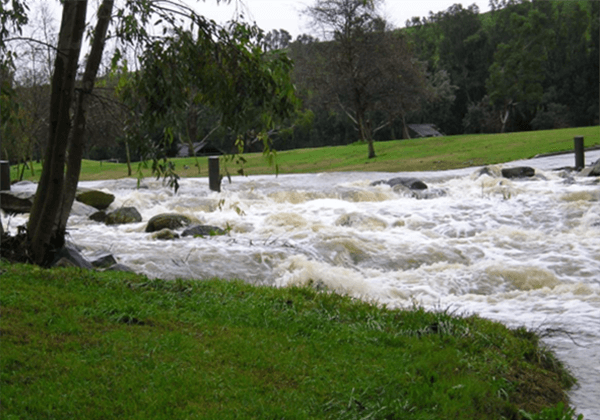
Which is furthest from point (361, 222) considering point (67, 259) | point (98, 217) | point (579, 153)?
point (579, 153)

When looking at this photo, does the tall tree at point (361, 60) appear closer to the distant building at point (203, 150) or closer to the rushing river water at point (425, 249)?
the rushing river water at point (425, 249)

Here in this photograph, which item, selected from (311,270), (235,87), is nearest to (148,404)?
(235,87)

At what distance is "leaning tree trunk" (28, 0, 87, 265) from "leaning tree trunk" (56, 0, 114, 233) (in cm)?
22

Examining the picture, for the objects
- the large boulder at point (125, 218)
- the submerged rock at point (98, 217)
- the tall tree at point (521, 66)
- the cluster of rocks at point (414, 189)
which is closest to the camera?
the large boulder at point (125, 218)

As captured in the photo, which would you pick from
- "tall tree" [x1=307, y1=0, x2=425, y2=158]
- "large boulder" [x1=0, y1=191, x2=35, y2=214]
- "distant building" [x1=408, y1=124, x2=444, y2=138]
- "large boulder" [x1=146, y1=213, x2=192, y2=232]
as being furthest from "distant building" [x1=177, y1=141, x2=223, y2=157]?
"large boulder" [x1=146, y1=213, x2=192, y2=232]

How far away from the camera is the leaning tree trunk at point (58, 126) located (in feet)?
26.9

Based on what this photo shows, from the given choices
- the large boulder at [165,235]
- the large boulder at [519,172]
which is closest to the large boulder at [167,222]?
the large boulder at [165,235]

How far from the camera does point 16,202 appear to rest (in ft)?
58.7

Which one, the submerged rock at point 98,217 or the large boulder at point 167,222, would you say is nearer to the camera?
the large boulder at point 167,222

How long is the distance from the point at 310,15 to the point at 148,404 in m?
36.7

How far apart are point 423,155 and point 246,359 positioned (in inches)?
1312

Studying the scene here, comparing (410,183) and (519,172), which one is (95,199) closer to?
(410,183)

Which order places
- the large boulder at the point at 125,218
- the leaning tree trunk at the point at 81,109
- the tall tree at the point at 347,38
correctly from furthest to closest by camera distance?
1. the tall tree at the point at 347,38
2. the large boulder at the point at 125,218
3. the leaning tree trunk at the point at 81,109

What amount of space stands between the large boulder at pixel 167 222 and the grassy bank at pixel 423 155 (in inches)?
620
